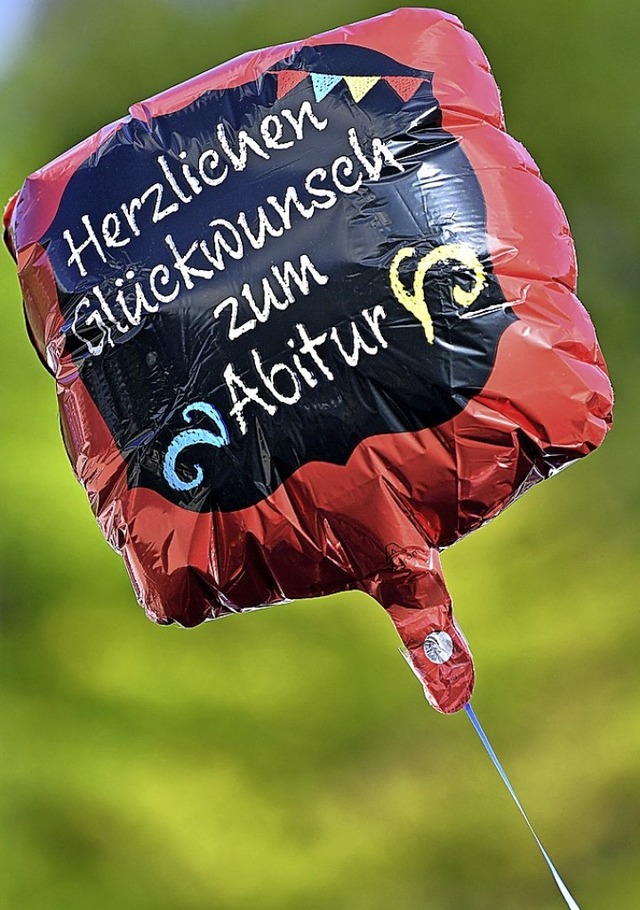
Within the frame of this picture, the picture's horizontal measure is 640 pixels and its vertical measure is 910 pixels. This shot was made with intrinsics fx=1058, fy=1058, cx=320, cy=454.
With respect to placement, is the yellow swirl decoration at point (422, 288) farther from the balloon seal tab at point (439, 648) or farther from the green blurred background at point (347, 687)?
the green blurred background at point (347, 687)

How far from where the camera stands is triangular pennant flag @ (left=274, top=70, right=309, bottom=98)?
1.35 metres

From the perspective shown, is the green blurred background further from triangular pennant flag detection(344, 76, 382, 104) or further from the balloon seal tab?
triangular pennant flag detection(344, 76, 382, 104)

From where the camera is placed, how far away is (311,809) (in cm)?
234

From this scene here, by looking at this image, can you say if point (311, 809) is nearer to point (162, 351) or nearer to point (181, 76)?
point (162, 351)

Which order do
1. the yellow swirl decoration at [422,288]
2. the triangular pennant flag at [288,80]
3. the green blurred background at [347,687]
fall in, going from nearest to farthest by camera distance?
the yellow swirl decoration at [422,288] < the triangular pennant flag at [288,80] < the green blurred background at [347,687]

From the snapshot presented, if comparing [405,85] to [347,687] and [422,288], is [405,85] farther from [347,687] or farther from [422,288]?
[347,687]

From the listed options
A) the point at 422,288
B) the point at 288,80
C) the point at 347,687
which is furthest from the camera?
the point at 347,687

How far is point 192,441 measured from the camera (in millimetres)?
1320

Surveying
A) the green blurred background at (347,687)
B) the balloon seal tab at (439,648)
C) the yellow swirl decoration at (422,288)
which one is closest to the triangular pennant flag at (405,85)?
the yellow swirl decoration at (422,288)

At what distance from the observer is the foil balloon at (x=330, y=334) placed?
1.25 m

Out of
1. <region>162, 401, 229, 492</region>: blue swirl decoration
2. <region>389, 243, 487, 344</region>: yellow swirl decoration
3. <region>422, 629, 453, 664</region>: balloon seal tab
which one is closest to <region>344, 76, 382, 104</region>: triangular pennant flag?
<region>389, 243, 487, 344</region>: yellow swirl decoration

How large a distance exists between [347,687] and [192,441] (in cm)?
118

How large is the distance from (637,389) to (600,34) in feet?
2.72

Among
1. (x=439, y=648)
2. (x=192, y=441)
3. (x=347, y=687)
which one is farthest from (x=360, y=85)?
(x=347, y=687)
